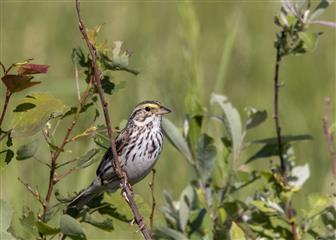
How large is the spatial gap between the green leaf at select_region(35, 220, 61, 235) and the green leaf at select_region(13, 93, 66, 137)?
0.28m

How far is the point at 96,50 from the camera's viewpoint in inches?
146

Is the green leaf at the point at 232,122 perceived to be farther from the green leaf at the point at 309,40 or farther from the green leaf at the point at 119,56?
the green leaf at the point at 119,56

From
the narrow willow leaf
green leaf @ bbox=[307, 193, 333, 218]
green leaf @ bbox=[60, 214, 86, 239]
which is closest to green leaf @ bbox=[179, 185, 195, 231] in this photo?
the narrow willow leaf

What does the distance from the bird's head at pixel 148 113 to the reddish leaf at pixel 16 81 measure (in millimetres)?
1861

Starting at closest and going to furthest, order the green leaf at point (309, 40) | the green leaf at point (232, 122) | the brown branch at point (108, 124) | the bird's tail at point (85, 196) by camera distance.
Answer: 1. the brown branch at point (108, 124)
2. the bird's tail at point (85, 196)
3. the green leaf at point (309, 40)
4. the green leaf at point (232, 122)

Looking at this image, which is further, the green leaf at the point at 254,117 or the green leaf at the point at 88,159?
the green leaf at the point at 254,117

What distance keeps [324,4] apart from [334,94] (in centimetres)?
327

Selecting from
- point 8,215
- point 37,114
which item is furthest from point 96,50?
point 8,215

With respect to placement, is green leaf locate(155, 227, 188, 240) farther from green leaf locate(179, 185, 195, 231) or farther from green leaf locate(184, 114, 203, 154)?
green leaf locate(184, 114, 203, 154)

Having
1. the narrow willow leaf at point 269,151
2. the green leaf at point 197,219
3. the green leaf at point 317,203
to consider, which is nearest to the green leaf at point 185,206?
the green leaf at point 197,219

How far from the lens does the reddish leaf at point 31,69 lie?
3367mm

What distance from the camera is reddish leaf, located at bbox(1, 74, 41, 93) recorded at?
3.38 meters

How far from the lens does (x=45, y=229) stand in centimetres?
362

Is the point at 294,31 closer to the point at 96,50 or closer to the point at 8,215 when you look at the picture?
the point at 96,50
